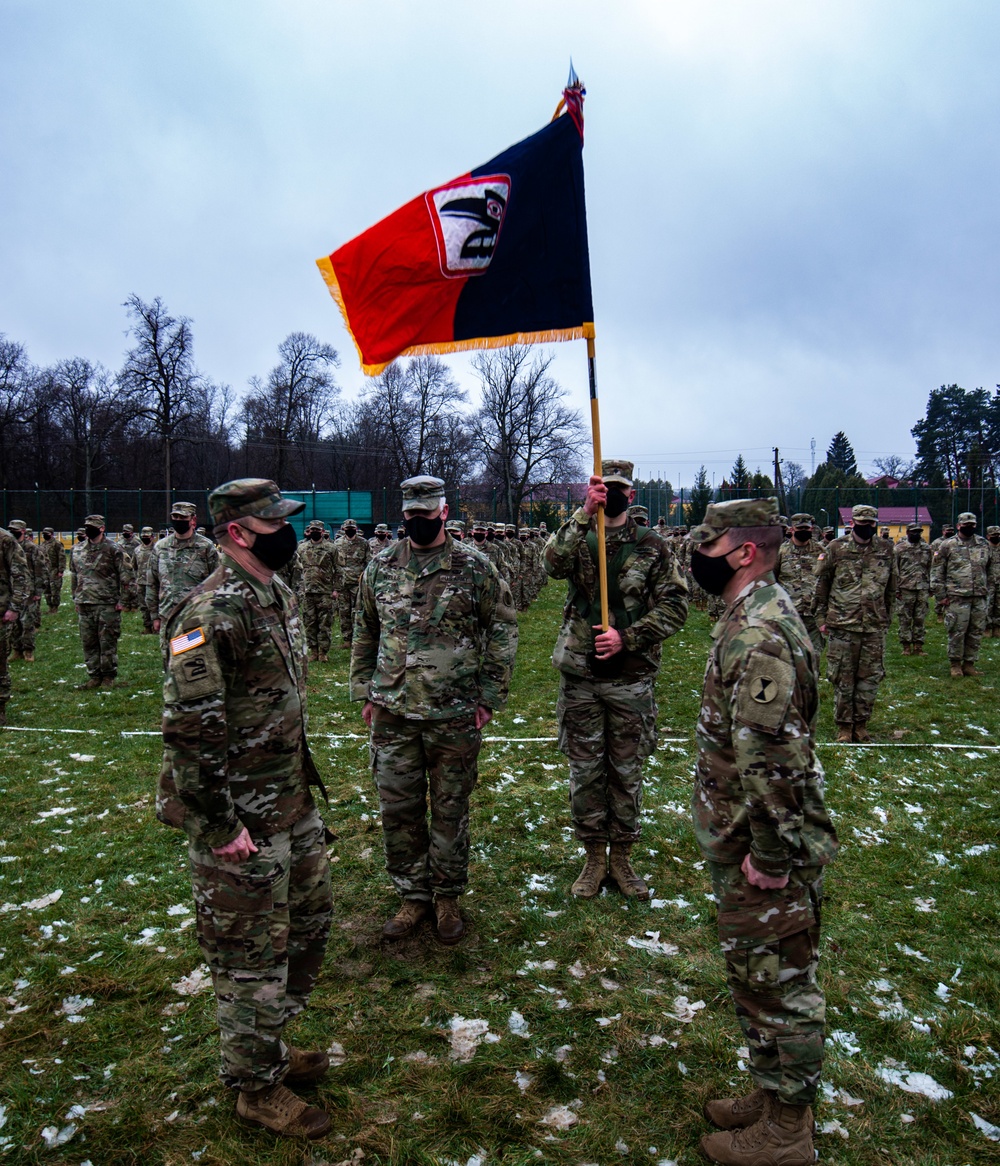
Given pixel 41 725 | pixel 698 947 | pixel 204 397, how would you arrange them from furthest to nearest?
1. pixel 204 397
2. pixel 41 725
3. pixel 698 947

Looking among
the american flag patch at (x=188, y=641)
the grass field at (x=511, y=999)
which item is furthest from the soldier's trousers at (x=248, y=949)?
the american flag patch at (x=188, y=641)

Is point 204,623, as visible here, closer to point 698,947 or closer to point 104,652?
point 698,947

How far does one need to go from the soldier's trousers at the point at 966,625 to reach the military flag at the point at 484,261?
10.4 metres

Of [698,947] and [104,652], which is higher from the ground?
[104,652]

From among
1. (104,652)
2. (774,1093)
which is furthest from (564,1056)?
(104,652)

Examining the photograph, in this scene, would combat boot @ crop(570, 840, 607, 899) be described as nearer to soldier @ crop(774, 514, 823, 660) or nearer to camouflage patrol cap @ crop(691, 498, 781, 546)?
camouflage patrol cap @ crop(691, 498, 781, 546)

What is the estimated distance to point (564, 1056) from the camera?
10.7 ft

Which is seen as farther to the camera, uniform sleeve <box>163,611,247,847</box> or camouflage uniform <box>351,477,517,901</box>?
camouflage uniform <box>351,477,517,901</box>

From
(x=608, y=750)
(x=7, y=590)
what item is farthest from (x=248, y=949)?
(x=7, y=590)

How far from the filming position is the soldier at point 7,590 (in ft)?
29.9

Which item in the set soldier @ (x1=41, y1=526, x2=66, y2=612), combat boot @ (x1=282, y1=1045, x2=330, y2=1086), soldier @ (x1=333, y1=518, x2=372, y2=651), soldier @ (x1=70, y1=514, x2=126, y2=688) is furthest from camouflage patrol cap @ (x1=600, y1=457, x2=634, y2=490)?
soldier @ (x1=41, y1=526, x2=66, y2=612)

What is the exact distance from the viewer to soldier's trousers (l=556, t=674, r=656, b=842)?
4715 millimetres

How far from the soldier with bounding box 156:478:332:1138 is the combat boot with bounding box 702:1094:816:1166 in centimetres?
152

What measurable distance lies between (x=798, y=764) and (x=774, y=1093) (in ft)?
4.16
